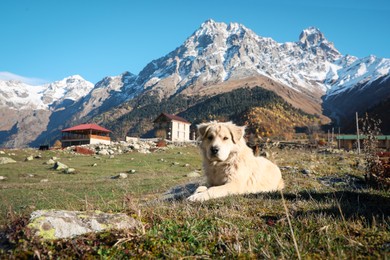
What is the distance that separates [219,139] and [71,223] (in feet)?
18.3

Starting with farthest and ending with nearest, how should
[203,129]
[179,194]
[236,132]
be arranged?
[179,194] → [203,129] → [236,132]

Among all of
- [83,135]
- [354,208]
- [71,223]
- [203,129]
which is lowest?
[354,208]

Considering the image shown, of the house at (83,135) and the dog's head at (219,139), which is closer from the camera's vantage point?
the dog's head at (219,139)

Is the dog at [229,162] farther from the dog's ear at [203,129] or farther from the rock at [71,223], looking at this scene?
the rock at [71,223]

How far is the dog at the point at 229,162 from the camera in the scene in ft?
27.4

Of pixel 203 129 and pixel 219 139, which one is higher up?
pixel 203 129

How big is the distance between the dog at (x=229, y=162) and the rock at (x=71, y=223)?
4444mm

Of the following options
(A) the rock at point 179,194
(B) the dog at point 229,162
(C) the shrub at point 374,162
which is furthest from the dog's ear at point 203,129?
(C) the shrub at point 374,162

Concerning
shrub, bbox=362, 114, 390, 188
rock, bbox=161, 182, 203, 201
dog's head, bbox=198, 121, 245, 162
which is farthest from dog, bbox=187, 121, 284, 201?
shrub, bbox=362, 114, 390, 188

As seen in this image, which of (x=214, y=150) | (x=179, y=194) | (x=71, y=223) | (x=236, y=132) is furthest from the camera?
(x=179, y=194)

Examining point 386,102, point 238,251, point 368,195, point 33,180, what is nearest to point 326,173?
point 368,195

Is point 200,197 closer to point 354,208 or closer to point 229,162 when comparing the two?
point 229,162

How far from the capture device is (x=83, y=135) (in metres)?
84.4

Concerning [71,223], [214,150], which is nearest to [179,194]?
[214,150]
